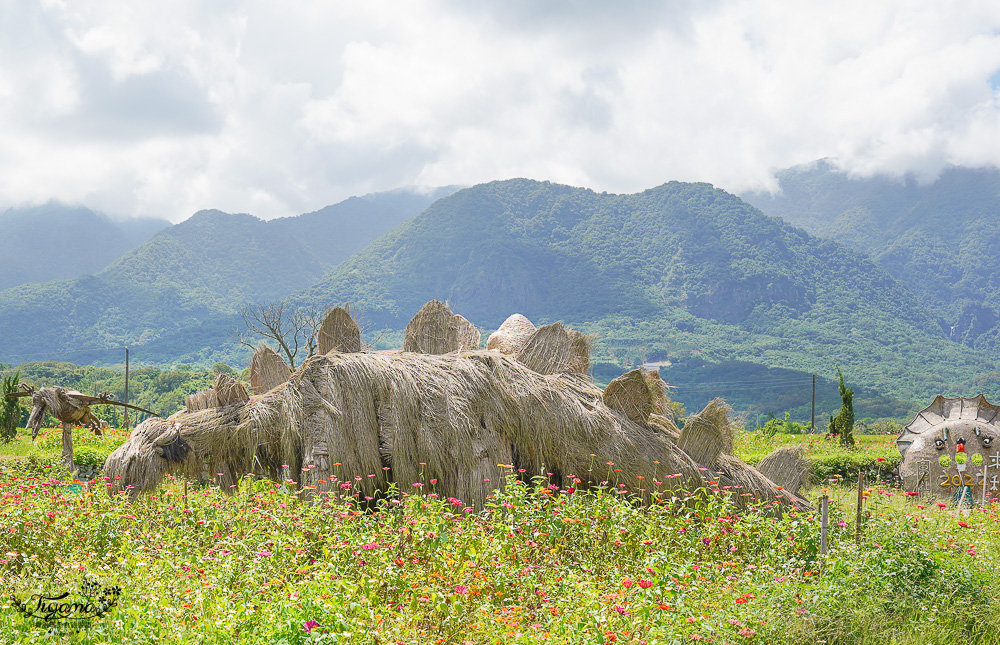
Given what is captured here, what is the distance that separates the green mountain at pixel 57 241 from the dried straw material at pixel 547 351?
153967 millimetres

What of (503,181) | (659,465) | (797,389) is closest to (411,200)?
(503,181)

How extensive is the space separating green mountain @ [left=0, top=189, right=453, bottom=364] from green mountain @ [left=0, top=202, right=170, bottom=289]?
33.0 m

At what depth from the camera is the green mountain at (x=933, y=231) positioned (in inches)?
4141

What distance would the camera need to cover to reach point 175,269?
392ft

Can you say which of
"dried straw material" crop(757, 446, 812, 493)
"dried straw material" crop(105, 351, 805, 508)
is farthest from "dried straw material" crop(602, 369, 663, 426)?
"dried straw material" crop(757, 446, 812, 493)

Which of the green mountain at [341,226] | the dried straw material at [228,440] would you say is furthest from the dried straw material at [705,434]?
the green mountain at [341,226]

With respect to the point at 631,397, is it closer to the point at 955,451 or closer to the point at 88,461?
the point at 955,451

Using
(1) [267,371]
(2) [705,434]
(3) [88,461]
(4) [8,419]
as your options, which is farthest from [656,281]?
(1) [267,371]

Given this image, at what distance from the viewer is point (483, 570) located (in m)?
5.50

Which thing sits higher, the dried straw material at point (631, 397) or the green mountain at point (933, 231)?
the green mountain at point (933, 231)

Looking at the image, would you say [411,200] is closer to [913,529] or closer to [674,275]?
[674,275]

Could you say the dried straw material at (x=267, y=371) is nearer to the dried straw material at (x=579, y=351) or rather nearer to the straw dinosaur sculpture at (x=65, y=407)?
the straw dinosaur sculpture at (x=65, y=407)

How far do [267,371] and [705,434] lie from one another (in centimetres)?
460

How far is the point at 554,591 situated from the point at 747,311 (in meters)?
102
